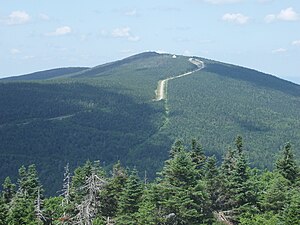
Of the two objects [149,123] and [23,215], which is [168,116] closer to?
[149,123]

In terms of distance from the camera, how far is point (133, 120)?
13425 cm

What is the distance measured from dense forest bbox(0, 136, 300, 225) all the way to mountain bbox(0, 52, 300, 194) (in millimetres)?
53038

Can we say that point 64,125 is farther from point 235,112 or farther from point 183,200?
point 183,200

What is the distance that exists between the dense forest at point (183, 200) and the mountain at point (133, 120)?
53038mm

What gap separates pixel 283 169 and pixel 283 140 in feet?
282

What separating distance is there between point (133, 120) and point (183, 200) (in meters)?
107

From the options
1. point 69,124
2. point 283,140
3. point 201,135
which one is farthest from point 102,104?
point 283,140

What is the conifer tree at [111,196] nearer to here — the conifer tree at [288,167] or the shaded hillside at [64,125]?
A: the conifer tree at [288,167]

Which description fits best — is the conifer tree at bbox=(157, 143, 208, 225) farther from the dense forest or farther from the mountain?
the mountain

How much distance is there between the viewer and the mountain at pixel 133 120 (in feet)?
355

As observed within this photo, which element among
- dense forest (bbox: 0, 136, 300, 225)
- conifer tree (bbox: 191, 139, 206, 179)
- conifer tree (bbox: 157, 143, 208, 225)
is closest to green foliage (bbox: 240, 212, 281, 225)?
dense forest (bbox: 0, 136, 300, 225)

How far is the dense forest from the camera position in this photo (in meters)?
27.3

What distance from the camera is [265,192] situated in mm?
29969

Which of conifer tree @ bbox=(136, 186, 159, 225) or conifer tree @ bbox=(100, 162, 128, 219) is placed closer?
conifer tree @ bbox=(136, 186, 159, 225)
